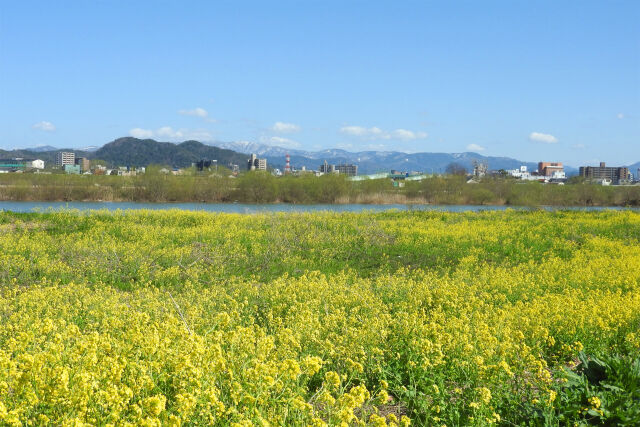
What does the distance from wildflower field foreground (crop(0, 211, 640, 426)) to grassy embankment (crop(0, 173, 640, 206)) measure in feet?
86.0

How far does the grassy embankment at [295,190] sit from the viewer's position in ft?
145

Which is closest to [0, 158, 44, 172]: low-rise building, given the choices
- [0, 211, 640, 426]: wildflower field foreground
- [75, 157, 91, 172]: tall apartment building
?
[75, 157, 91, 172]: tall apartment building

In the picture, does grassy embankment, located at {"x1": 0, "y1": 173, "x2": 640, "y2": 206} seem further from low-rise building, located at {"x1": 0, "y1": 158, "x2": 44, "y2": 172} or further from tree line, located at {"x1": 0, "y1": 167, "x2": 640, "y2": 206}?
low-rise building, located at {"x1": 0, "y1": 158, "x2": 44, "y2": 172}

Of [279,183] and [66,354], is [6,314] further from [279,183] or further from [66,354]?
[279,183]

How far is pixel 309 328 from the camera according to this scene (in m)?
6.28

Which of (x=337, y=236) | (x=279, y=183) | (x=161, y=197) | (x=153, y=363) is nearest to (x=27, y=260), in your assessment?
(x=337, y=236)

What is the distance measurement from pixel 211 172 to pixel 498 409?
5017 centimetres

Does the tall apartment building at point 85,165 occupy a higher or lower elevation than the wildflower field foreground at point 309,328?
higher

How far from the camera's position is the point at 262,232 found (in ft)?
59.8

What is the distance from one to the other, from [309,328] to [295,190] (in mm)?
43796

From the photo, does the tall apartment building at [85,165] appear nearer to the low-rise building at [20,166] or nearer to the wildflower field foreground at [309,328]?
the low-rise building at [20,166]

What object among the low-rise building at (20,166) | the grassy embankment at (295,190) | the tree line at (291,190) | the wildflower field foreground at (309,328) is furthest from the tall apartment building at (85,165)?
the wildflower field foreground at (309,328)

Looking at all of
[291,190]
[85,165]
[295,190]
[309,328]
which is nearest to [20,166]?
[85,165]

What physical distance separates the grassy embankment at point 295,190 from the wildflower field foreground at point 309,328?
2623 centimetres
